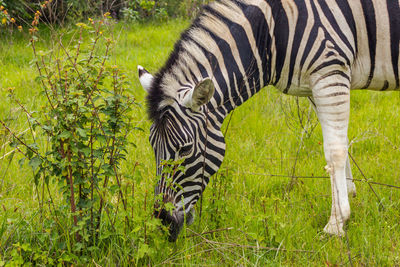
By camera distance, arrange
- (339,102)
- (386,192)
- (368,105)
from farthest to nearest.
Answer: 1. (368,105)
2. (386,192)
3. (339,102)

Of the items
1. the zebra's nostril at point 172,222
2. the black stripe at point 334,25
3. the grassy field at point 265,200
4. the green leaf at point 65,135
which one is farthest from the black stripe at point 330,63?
the green leaf at point 65,135

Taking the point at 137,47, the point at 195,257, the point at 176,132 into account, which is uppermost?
the point at 176,132

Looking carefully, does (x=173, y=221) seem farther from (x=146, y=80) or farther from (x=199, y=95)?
(x=146, y=80)

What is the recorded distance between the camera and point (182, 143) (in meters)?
3.28

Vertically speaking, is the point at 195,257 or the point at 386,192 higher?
the point at 195,257

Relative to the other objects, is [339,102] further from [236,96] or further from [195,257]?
[195,257]

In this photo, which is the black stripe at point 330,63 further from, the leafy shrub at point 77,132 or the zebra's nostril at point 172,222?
the zebra's nostril at point 172,222

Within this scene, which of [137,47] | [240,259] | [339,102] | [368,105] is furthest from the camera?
[137,47]

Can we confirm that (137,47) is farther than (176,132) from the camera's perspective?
Yes

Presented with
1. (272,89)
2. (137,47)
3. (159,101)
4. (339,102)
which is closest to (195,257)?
(159,101)

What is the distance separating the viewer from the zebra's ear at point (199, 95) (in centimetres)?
309

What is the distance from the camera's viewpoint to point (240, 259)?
3045 millimetres

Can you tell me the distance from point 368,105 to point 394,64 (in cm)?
277

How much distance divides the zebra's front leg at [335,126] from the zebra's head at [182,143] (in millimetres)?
862
